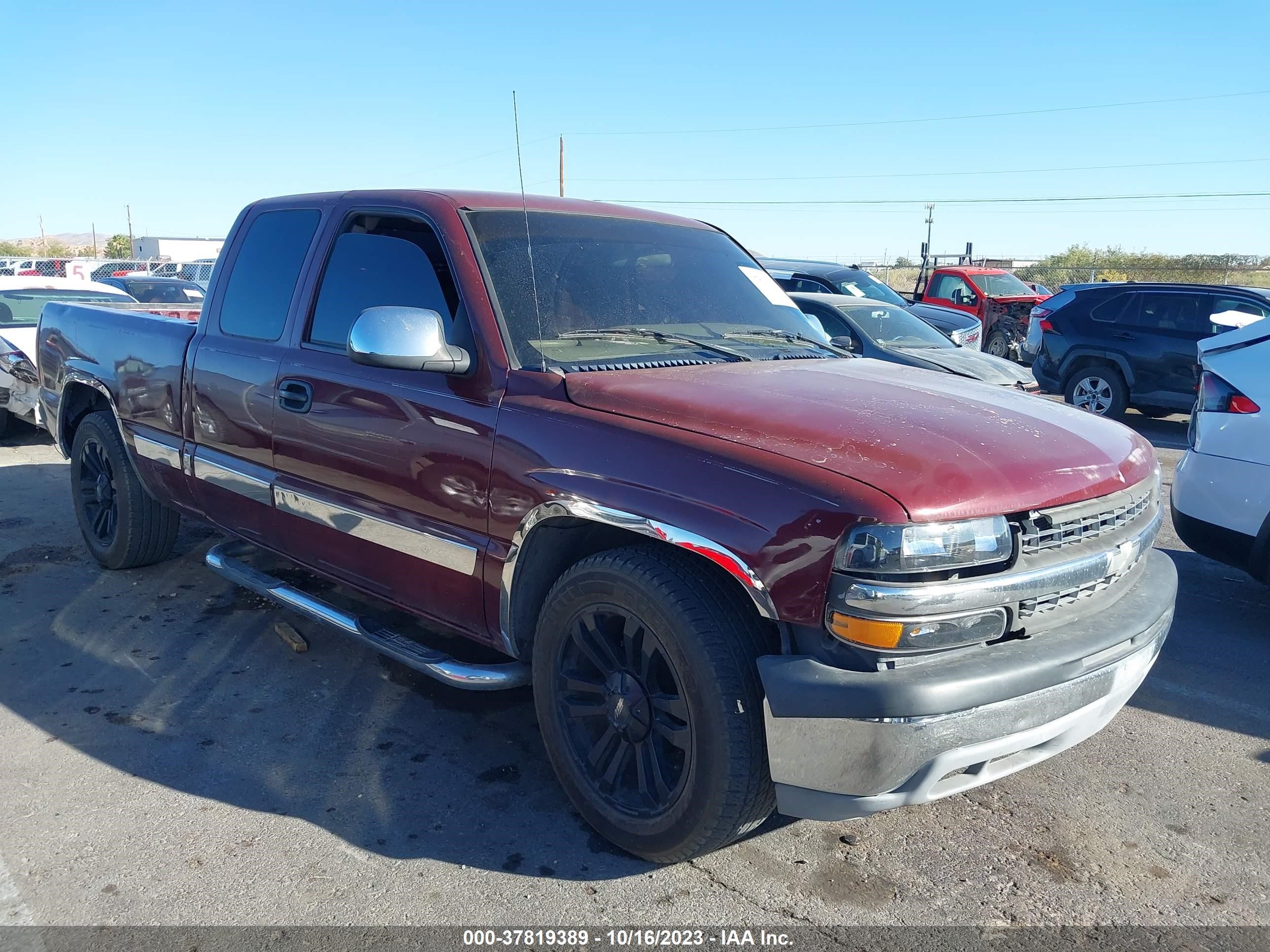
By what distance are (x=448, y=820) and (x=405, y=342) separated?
1.49m

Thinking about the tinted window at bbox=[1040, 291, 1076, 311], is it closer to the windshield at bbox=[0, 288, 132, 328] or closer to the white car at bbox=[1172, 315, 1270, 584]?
the white car at bbox=[1172, 315, 1270, 584]

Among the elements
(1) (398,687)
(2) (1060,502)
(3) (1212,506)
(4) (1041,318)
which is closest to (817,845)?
(2) (1060,502)

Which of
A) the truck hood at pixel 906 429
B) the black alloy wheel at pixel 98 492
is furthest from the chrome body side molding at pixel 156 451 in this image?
the truck hood at pixel 906 429

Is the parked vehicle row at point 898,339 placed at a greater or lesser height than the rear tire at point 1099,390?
greater

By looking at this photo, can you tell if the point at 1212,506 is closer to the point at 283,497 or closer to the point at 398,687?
the point at 398,687

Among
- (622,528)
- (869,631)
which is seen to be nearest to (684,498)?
(622,528)

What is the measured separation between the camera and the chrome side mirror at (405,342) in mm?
3111

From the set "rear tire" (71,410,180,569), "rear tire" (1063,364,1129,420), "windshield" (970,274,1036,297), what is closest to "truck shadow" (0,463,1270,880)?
"rear tire" (71,410,180,569)

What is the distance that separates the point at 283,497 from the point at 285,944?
6.23ft

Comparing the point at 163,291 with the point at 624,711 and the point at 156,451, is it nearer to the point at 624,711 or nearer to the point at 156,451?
the point at 156,451

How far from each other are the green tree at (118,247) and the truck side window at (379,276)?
71.8 metres

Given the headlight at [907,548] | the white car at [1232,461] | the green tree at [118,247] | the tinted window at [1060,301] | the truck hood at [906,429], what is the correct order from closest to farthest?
the headlight at [907,548] < the truck hood at [906,429] < the white car at [1232,461] < the tinted window at [1060,301] < the green tree at [118,247]

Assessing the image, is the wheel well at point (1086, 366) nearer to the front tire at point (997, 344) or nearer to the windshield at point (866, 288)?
the windshield at point (866, 288)

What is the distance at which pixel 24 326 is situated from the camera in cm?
952
